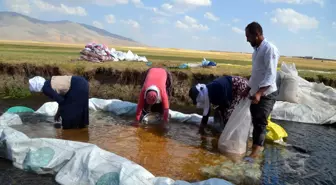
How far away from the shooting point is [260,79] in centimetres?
400

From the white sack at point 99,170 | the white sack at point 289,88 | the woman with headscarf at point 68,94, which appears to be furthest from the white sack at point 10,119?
the white sack at point 289,88

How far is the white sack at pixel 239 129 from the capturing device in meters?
4.31

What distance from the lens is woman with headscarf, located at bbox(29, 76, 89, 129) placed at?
16.2ft

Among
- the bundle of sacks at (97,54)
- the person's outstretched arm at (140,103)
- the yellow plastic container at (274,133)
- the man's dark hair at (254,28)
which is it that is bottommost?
the yellow plastic container at (274,133)

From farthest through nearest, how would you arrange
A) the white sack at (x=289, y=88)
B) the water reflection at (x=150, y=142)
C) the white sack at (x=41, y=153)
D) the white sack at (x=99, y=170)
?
the white sack at (x=289, y=88)
the water reflection at (x=150, y=142)
the white sack at (x=41, y=153)
the white sack at (x=99, y=170)

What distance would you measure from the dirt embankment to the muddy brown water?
8.13 ft

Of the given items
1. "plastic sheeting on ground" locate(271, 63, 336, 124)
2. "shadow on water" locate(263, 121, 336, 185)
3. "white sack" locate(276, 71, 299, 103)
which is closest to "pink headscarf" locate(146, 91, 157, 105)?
"shadow on water" locate(263, 121, 336, 185)

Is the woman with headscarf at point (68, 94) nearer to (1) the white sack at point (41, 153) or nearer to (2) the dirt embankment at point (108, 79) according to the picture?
(1) the white sack at point (41, 153)

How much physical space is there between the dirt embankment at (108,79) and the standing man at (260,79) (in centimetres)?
449

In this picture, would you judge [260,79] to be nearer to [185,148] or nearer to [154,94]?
[185,148]

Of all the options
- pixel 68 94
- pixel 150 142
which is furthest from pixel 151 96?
pixel 68 94

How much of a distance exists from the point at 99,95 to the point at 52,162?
529 centimetres

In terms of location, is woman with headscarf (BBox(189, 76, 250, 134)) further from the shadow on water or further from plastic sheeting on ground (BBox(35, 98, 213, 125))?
plastic sheeting on ground (BBox(35, 98, 213, 125))

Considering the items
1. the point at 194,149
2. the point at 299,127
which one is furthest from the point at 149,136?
the point at 299,127
